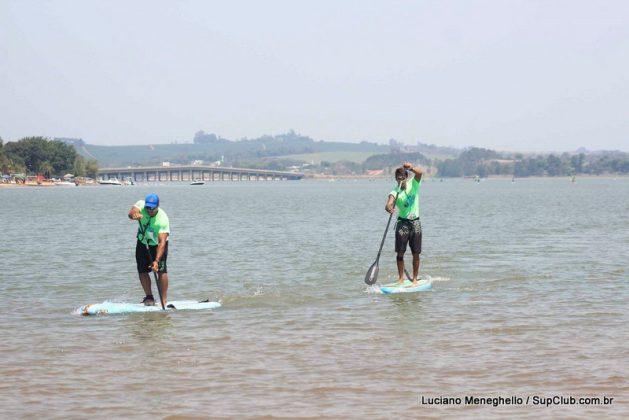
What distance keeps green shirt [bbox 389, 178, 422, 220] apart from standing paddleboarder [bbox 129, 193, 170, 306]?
4796 millimetres

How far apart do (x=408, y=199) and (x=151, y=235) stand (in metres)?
5.28

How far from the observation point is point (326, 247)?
32781 millimetres

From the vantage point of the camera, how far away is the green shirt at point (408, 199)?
719 inches

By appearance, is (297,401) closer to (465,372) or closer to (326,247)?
(465,372)

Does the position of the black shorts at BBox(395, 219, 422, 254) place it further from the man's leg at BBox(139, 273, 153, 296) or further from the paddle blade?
the man's leg at BBox(139, 273, 153, 296)

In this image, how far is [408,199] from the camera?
1836 cm

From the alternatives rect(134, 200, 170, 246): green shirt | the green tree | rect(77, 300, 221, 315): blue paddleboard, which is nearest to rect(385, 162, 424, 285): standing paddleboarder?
rect(77, 300, 221, 315): blue paddleboard

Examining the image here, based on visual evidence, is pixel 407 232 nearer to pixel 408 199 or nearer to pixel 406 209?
pixel 406 209

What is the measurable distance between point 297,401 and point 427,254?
65.5 feet

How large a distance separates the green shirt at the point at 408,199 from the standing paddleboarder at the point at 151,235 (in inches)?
189

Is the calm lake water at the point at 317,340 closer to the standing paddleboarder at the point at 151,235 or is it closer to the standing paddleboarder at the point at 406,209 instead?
the standing paddleboarder at the point at 151,235

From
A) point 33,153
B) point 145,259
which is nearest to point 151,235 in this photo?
point 145,259

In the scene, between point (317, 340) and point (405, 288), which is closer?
point (317, 340)

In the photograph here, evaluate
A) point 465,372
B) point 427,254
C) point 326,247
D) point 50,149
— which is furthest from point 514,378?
point 50,149
